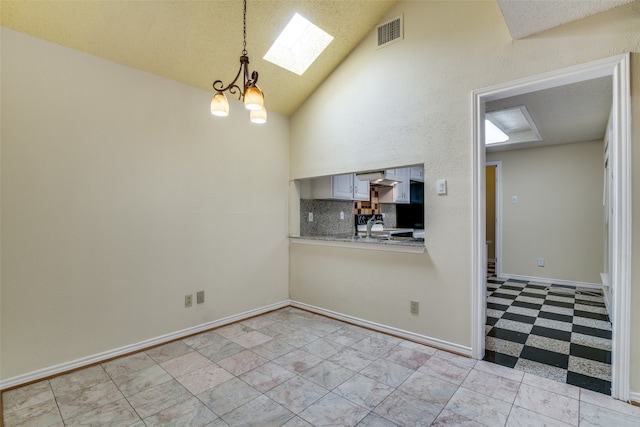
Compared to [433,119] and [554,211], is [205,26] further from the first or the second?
[554,211]

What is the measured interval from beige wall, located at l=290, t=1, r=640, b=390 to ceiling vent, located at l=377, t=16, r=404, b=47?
5 centimetres

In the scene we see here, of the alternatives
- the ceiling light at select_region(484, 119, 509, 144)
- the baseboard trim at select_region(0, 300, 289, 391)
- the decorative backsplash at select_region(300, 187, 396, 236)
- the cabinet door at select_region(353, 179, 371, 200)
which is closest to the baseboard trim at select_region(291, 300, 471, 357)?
the baseboard trim at select_region(0, 300, 289, 391)

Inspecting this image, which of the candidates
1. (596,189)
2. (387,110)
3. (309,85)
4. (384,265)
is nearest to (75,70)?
(309,85)

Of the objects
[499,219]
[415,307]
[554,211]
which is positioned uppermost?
[554,211]

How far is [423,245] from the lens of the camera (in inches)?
108

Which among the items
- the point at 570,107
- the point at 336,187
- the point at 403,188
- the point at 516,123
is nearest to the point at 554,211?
the point at 516,123

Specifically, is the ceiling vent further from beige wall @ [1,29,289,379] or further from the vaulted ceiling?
beige wall @ [1,29,289,379]

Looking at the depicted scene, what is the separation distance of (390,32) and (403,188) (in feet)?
10.5

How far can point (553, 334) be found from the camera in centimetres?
298

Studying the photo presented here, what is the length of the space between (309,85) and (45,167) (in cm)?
250

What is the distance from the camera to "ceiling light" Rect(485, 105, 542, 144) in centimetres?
357

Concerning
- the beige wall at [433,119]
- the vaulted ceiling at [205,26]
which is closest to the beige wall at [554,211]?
the beige wall at [433,119]

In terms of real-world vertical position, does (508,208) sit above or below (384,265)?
above

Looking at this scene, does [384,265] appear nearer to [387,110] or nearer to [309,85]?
[387,110]
